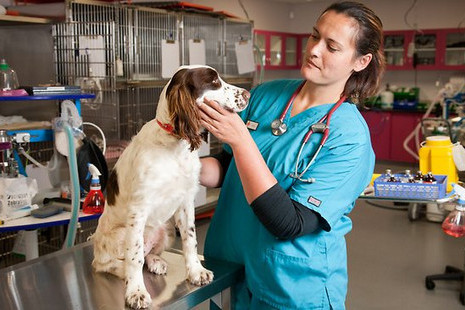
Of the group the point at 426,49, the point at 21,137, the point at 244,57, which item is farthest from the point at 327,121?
the point at 426,49

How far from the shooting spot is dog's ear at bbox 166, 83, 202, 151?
4.55 feet

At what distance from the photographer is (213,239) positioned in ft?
5.54

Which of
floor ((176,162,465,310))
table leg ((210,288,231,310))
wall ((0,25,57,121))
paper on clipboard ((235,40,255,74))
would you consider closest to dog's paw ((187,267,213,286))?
table leg ((210,288,231,310))

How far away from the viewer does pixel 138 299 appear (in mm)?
1374

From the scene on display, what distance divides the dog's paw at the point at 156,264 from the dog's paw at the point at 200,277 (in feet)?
0.36

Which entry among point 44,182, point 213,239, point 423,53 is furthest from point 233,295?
point 423,53

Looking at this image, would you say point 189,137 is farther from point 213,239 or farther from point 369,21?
point 369,21

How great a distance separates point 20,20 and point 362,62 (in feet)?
8.26

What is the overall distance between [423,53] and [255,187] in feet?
24.3

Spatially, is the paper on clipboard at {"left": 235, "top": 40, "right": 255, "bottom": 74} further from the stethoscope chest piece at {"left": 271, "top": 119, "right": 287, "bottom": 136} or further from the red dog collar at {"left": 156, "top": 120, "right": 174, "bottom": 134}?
the red dog collar at {"left": 156, "top": 120, "right": 174, "bottom": 134}

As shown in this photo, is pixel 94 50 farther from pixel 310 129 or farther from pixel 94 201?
pixel 310 129

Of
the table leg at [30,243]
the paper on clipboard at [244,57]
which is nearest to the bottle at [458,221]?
the table leg at [30,243]

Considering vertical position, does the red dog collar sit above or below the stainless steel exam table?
above

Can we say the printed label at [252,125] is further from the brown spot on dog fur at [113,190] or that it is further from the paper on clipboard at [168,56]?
the paper on clipboard at [168,56]
